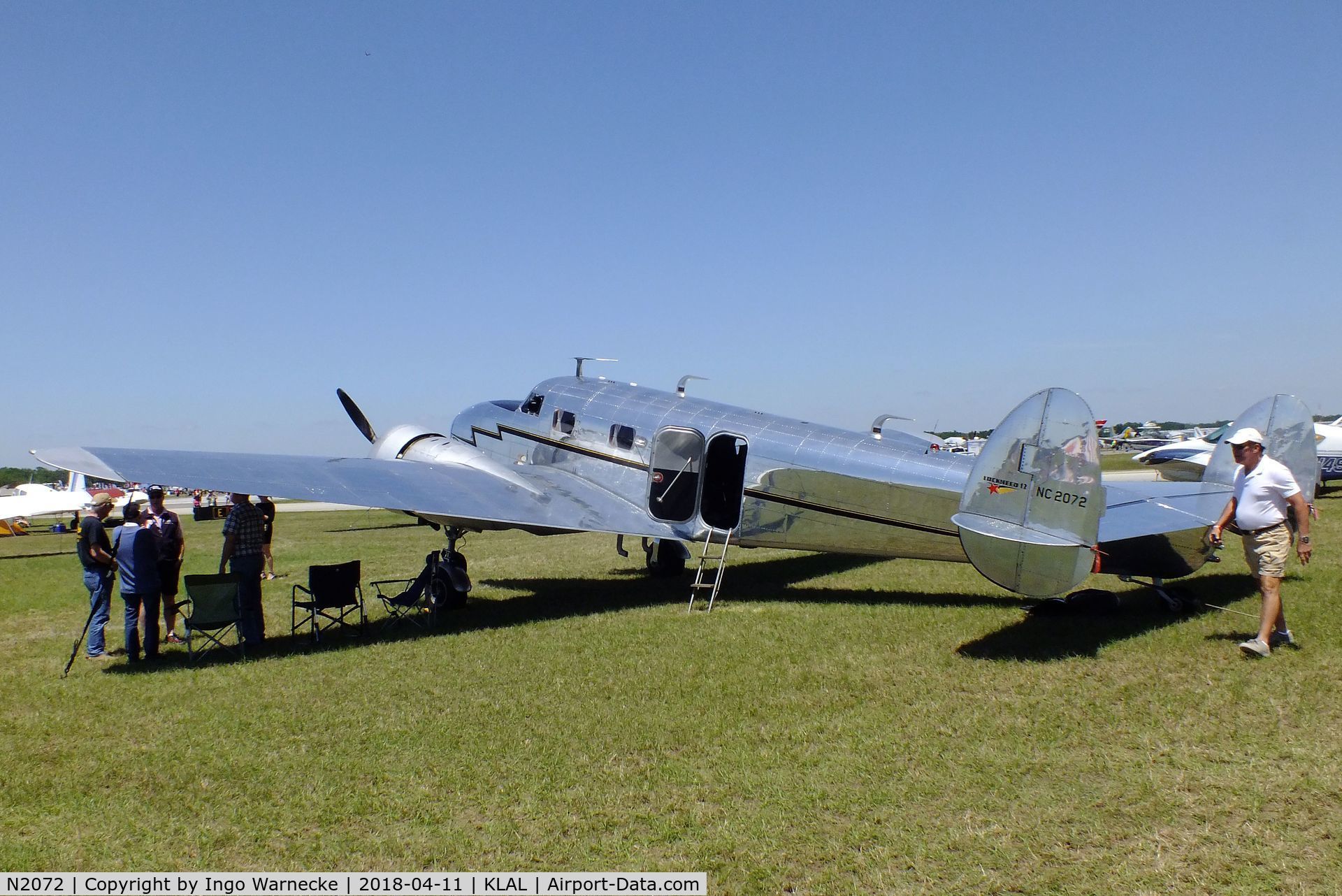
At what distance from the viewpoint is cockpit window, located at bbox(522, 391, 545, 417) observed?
12938mm

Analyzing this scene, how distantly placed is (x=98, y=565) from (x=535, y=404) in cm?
619

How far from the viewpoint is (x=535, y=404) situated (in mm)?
13039

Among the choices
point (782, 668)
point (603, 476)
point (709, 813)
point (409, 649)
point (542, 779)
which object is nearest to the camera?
point (709, 813)

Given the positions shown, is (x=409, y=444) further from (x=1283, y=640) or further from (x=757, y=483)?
(x=1283, y=640)

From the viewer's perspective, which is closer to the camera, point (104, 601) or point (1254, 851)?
point (1254, 851)

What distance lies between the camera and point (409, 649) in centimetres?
838

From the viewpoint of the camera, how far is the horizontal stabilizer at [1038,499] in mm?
6441

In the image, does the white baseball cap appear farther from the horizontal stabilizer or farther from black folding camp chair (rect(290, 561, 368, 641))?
black folding camp chair (rect(290, 561, 368, 641))

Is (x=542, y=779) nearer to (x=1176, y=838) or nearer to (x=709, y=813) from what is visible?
(x=709, y=813)

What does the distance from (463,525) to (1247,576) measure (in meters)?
9.23

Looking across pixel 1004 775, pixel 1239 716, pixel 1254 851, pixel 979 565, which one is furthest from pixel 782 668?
pixel 1254 851

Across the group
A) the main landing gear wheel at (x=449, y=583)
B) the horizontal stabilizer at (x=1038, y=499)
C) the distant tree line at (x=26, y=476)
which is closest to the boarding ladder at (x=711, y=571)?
the main landing gear wheel at (x=449, y=583)

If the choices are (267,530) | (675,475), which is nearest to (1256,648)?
(675,475)

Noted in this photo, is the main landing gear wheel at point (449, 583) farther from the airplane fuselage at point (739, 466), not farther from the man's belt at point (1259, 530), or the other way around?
the man's belt at point (1259, 530)
